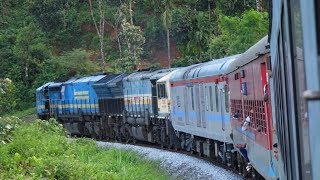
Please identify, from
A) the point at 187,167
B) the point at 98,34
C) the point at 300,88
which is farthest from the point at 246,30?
the point at 300,88

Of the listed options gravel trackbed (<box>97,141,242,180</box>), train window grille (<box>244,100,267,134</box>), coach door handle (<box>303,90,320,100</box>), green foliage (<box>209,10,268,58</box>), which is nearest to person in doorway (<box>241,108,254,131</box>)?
train window grille (<box>244,100,267,134</box>)

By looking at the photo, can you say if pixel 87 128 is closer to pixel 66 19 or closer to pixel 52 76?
pixel 52 76

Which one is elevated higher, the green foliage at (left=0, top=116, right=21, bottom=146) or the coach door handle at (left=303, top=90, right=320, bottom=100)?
the coach door handle at (left=303, top=90, right=320, bottom=100)

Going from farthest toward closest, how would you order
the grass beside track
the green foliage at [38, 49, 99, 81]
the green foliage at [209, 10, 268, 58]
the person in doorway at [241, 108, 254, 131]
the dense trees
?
the green foliage at [38, 49, 99, 81], the dense trees, the green foliage at [209, 10, 268, 58], the grass beside track, the person in doorway at [241, 108, 254, 131]

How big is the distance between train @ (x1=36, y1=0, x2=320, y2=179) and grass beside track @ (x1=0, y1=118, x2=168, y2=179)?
2230 mm

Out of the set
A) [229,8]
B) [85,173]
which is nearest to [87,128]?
[229,8]

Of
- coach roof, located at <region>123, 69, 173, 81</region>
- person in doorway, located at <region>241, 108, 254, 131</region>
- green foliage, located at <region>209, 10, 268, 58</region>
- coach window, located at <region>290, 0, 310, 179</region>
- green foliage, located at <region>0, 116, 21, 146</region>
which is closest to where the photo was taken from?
coach window, located at <region>290, 0, 310, 179</region>

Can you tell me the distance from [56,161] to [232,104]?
144 inches

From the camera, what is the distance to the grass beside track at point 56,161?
1337 cm

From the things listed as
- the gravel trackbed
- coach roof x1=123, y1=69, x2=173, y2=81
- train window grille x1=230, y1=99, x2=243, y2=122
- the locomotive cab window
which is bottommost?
the gravel trackbed

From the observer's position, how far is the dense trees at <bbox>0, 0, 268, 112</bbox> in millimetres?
50406

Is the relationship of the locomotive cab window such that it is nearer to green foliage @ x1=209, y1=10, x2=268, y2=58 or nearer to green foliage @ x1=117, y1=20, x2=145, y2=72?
green foliage @ x1=209, y1=10, x2=268, y2=58

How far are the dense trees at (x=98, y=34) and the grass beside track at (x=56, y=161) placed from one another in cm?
2279

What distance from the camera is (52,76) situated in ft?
179
